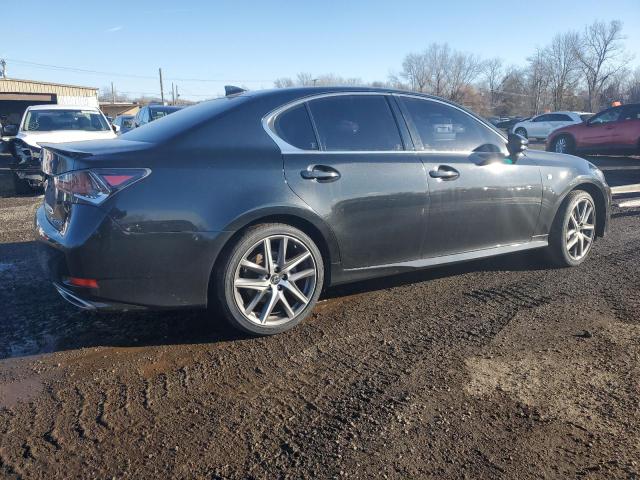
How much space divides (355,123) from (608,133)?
13126 millimetres

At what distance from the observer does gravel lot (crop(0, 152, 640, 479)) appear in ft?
7.36

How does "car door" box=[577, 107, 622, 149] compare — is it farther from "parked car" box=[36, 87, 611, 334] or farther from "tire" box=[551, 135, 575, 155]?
"parked car" box=[36, 87, 611, 334]

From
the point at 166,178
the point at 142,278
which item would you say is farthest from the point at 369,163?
the point at 142,278

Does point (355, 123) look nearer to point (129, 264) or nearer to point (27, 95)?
point (129, 264)

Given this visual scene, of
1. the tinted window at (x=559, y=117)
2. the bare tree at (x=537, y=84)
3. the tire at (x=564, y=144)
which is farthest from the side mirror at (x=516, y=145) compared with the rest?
the bare tree at (x=537, y=84)

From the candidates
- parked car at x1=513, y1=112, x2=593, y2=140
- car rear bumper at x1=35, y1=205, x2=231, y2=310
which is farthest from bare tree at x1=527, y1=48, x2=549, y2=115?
car rear bumper at x1=35, y1=205, x2=231, y2=310

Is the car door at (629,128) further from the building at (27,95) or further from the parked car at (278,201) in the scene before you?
the building at (27,95)

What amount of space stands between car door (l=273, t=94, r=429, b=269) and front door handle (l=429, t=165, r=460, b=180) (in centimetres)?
11

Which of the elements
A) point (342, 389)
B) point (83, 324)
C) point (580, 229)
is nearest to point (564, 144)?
point (580, 229)

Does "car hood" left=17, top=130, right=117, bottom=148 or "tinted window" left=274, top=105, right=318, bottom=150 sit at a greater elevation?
"car hood" left=17, top=130, right=117, bottom=148

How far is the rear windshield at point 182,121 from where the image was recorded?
3451 millimetres

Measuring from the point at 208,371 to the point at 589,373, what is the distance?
83.9 inches

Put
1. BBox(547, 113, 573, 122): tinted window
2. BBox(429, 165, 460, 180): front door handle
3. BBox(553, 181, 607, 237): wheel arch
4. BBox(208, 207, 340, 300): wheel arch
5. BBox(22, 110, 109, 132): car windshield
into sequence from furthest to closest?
BBox(547, 113, 573, 122): tinted window, BBox(22, 110, 109, 132): car windshield, BBox(553, 181, 607, 237): wheel arch, BBox(429, 165, 460, 180): front door handle, BBox(208, 207, 340, 300): wheel arch

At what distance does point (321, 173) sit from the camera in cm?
364
